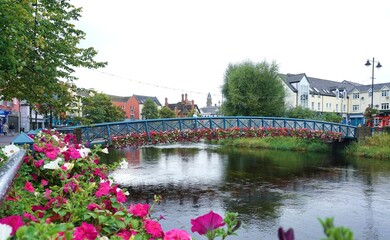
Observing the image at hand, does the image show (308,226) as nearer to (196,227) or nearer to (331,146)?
(196,227)

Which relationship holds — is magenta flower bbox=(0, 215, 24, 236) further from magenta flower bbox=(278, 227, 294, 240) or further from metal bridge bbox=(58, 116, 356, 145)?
metal bridge bbox=(58, 116, 356, 145)

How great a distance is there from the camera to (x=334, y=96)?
69.8 meters

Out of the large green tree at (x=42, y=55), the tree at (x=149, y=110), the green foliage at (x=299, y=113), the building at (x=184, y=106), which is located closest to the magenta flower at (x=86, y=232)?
the large green tree at (x=42, y=55)

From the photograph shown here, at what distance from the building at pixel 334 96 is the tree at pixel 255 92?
21.2m

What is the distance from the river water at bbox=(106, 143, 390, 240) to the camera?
9.43 m

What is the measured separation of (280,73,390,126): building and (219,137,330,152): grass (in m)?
27.5

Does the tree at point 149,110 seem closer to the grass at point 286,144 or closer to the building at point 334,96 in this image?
the building at point 334,96

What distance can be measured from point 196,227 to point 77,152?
2.85m

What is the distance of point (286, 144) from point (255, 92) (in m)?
9.78

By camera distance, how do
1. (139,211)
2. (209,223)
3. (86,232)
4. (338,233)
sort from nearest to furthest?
(338,233) < (209,223) < (86,232) < (139,211)

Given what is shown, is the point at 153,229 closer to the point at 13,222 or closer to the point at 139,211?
the point at 139,211

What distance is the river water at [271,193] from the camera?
9.43 metres

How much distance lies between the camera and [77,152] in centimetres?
410

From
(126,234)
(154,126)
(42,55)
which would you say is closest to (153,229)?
(126,234)
